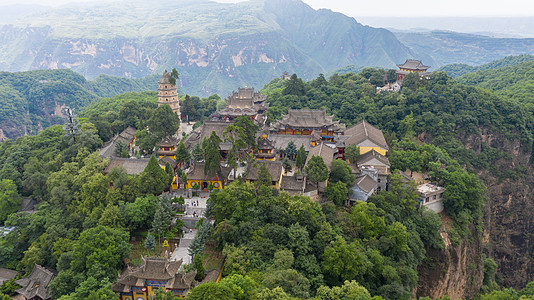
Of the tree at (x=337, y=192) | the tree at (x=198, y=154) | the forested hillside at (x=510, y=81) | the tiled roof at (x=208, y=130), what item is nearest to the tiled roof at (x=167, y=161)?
the tree at (x=198, y=154)

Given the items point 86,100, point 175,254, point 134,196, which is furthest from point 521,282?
point 86,100

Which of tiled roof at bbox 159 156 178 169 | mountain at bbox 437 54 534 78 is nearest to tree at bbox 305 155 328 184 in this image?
tiled roof at bbox 159 156 178 169

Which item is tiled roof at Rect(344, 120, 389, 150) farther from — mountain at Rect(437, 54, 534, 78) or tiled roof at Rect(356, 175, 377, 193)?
mountain at Rect(437, 54, 534, 78)

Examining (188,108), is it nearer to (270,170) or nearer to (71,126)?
(71,126)

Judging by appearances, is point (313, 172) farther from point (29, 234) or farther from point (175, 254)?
point (29, 234)

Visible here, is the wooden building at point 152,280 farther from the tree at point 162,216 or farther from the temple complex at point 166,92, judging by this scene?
the temple complex at point 166,92

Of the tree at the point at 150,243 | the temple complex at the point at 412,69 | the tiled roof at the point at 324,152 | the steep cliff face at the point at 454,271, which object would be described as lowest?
the steep cliff face at the point at 454,271
